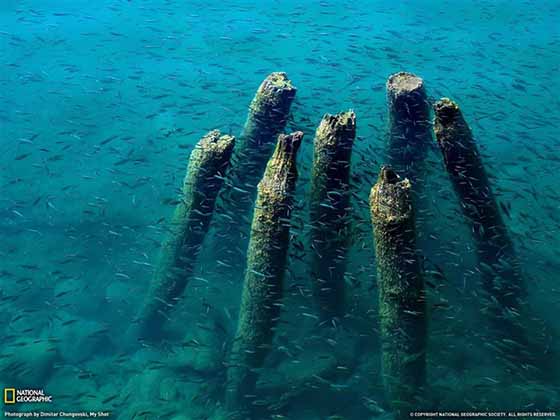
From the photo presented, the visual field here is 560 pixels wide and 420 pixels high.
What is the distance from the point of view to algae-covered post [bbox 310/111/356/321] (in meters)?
7.30

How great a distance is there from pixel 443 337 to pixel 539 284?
89.7 inches

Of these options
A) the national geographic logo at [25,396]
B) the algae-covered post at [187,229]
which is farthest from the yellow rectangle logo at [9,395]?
the algae-covered post at [187,229]

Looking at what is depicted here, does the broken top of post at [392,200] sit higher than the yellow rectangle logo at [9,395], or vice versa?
the broken top of post at [392,200]

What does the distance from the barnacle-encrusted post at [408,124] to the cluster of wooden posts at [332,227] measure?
0.07ft

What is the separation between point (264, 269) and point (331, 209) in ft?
4.84

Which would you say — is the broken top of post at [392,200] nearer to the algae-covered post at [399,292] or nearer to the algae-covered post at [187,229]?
the algae-covered post at [399,292]

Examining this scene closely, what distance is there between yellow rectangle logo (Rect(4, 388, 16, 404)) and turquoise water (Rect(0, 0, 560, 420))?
0.24 m

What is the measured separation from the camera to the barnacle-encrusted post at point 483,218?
7344 millimetres

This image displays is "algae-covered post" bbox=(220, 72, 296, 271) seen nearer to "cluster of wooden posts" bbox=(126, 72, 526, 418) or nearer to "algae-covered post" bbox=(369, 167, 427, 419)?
"cluster of wooden posts" bbox=(126, 72, 526, 418)

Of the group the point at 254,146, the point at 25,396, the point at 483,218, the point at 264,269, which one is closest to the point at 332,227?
the point at 264,269

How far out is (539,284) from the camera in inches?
364

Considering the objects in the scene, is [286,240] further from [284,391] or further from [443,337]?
[443,337]

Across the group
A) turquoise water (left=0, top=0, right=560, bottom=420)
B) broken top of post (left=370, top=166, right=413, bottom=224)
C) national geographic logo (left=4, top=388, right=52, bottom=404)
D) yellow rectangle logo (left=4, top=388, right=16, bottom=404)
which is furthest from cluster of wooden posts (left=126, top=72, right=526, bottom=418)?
yellow rectangle logo (left=4, top=388, right=16, bottom=404)

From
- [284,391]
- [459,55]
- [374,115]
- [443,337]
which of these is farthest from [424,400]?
[459,55]
